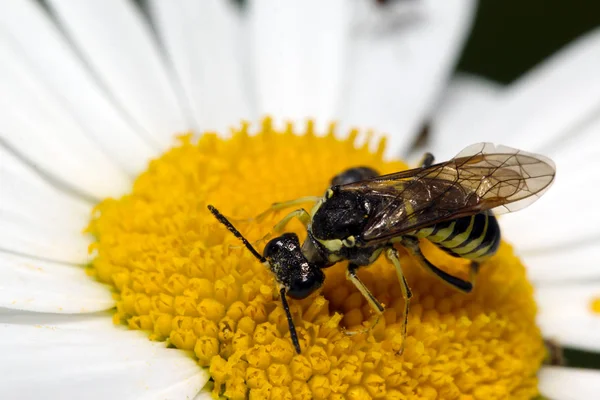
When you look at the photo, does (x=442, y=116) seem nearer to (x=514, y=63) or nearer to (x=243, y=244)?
(x=514, y=63)

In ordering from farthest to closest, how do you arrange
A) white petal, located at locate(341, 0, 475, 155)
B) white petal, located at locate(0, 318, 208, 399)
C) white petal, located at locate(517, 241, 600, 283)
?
1. white petal, located at locate(341, 0, 475, 155)
2. white petal, located at locate(517, 241, 600, 283)
3. white petal, located at locate(0, 318, 208, 399)

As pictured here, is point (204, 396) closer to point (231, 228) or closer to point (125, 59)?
point (231, 228)

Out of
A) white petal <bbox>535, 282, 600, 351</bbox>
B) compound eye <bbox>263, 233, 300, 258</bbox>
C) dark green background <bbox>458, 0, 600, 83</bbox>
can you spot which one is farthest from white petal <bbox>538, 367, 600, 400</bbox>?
dark green background <bbox>458, 0, 600, 83</bbox>

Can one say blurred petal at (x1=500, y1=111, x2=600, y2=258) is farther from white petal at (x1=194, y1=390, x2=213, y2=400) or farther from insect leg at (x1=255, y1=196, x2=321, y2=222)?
white petal at (x1=194, y1=390, x2=213, y2=400)

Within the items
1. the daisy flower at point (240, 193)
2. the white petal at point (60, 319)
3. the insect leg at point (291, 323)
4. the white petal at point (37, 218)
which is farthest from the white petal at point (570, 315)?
the white petal at point (37, 218)

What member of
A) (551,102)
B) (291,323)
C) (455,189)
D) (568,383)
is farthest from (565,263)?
(291,323)

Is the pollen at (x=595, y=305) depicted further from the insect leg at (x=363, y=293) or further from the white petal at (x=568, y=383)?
the insect leg at (x=363, y=293)
